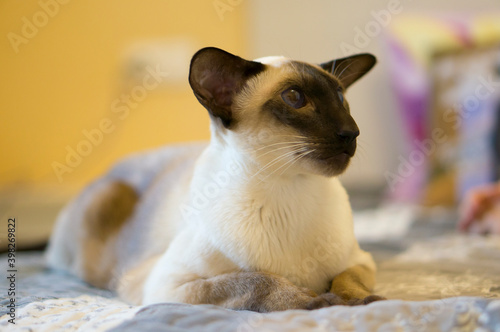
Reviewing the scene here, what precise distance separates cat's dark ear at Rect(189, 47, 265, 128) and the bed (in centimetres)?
48

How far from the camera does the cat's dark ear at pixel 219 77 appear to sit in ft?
3.62

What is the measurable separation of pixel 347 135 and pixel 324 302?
36 cm

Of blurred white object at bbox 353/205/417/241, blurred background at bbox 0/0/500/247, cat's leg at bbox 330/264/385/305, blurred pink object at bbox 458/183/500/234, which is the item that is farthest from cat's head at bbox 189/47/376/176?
blurred background at bbox 0/0/500/247

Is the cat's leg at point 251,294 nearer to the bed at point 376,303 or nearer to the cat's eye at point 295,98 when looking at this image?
the bed at point 376,303

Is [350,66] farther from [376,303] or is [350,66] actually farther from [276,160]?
[376,303]

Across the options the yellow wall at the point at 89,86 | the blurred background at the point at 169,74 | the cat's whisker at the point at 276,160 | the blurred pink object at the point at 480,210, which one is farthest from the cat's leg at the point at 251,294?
the yellow wall at the point at 89,86

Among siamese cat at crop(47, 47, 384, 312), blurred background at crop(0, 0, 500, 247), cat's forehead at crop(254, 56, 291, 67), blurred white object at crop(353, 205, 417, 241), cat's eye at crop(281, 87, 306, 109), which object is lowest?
blurred white object at crop(353, 205, 417, 241)

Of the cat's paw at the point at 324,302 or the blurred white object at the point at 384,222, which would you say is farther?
the blurred white object at the point at 384,222

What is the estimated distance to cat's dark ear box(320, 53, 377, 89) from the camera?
134 cm

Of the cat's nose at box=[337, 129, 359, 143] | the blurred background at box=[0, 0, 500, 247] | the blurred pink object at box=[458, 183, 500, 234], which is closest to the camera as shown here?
the cat's nose at box=[337, 129, 359, 143]

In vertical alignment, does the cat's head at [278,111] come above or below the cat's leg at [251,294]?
above

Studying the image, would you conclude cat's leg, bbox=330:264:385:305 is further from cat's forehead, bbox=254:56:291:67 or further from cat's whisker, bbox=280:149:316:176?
cat's forehead, bbox=254:56:291:67

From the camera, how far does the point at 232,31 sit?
147 inches

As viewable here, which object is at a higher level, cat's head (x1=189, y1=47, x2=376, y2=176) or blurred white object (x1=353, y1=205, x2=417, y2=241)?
cat's head (x1=189, y1=47, x2=376, y2=176)
